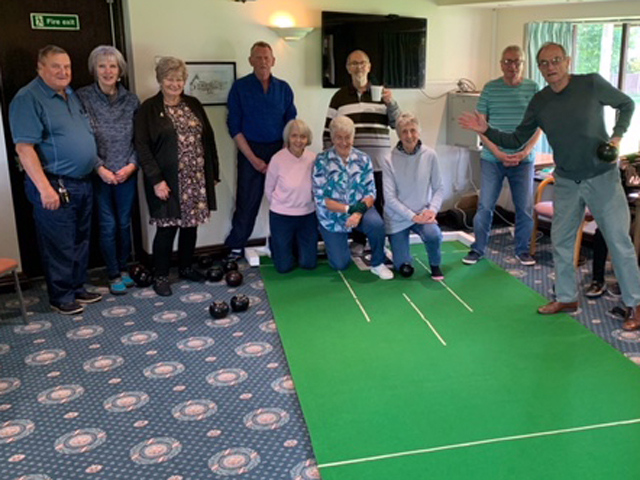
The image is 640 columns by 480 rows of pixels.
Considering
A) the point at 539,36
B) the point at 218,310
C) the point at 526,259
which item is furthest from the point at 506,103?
the point at 218,310

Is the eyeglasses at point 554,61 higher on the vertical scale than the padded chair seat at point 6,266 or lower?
higher

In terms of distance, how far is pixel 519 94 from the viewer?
184 inches

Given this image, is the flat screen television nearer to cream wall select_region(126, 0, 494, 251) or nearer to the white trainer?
cream wall select_region(126, 0, 494, 251)

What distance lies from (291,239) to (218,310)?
0.98m

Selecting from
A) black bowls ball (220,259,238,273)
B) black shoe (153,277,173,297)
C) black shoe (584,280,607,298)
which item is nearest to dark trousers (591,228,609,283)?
black shoe (584,280,607,298)

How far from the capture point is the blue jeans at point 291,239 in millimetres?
4672

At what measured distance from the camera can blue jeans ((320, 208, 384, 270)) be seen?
4.58 metres

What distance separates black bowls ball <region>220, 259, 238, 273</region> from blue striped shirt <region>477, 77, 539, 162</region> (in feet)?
6.44

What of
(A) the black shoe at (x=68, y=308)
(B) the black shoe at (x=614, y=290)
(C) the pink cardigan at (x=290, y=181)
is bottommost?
(B) the black shoe at (x=614, y=290)

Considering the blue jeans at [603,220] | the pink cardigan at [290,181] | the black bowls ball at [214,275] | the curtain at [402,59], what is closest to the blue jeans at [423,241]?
the pink cardigan at [290,181]

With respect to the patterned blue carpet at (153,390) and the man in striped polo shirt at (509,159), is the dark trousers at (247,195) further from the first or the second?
the man in striped polo shirt at (509,159)

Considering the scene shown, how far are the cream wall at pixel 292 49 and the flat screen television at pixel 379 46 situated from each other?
0.26ft

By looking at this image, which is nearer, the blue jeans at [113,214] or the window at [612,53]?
the blue jeans at [113,214]

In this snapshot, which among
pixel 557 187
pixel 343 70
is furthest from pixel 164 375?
pixel 343 70
